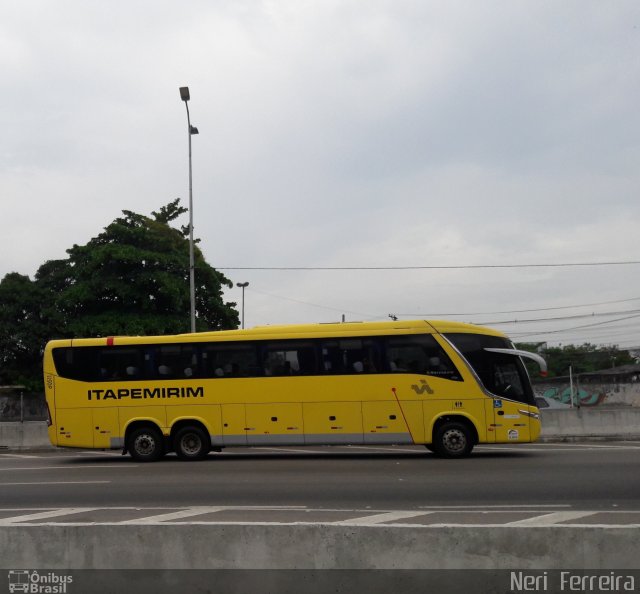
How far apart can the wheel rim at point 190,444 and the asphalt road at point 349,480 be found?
0.41 m

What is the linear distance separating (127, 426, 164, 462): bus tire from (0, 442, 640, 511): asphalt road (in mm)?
406

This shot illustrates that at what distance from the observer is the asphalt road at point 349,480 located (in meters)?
11.2

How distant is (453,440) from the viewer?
17375mm

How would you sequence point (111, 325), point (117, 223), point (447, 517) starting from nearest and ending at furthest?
point (447, 517), point (111, 325), point (117, 223)

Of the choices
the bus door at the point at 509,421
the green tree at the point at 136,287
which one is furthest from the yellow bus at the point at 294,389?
the green tree at the point at 136,287

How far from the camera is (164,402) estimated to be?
729 inches

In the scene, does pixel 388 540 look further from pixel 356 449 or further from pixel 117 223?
pixel 117 223

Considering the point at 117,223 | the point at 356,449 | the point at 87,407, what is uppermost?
the point at 117,223

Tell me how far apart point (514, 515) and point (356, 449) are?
1176 cm

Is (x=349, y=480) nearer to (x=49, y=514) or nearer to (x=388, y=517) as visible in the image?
(x=388, y=517)
